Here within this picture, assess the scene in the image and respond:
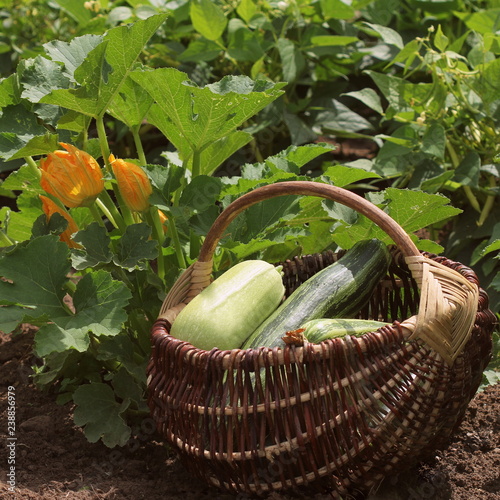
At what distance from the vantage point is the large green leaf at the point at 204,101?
1.96 metres

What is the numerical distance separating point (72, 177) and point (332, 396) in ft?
2.93

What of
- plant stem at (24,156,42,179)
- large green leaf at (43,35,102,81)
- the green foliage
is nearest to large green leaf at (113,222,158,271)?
the green foliage

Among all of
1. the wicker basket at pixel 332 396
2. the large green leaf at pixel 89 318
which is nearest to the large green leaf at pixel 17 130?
the large green leaf at pixel 89 318

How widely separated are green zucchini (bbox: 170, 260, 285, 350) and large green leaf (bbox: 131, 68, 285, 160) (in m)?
0.38

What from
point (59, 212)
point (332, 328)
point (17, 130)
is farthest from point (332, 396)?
point (17, 130)

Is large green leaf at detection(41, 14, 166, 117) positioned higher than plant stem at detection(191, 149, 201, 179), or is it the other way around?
Answer: large green leaf at detection(41, 14, 166, 117)

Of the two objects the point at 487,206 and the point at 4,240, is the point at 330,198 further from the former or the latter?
A: the point at 487,206

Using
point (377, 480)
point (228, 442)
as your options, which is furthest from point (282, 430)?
point (377, 480)

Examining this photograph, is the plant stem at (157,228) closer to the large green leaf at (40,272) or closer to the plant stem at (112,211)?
the plant stem at (112,211)

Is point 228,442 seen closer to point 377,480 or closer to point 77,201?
point 377,480

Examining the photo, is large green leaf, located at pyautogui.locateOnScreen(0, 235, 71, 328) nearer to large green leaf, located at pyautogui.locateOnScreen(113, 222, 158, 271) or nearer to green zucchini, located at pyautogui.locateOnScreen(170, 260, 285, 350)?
large green leaf, located at pyautogui.locateOnScreen(113, 222, 158, 271)

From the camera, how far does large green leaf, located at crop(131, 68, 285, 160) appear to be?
6.45 feet

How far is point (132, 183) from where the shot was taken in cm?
204

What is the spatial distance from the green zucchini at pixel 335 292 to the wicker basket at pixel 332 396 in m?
0.20
